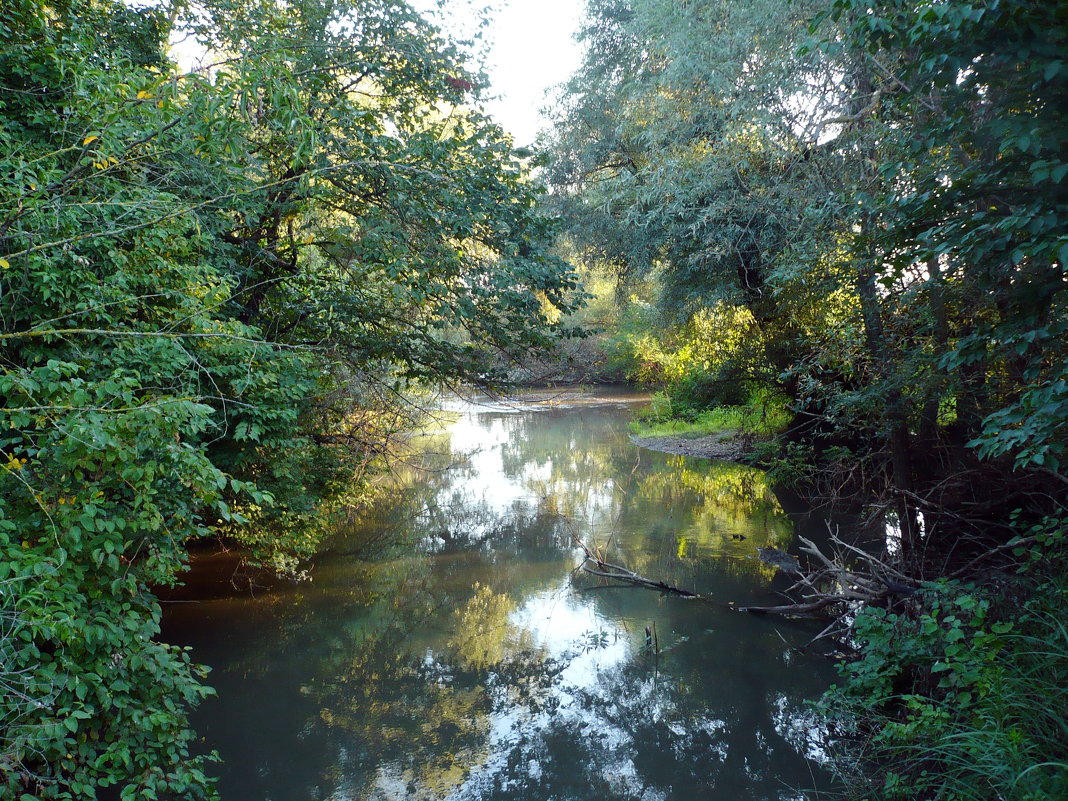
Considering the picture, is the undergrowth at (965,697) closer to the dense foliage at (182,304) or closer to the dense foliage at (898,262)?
the dense foliage at (898,262)

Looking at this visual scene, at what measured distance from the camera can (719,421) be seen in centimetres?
1975

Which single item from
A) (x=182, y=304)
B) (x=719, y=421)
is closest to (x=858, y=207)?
(x=182, y=304)

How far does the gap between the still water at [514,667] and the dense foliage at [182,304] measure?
106 centimetres

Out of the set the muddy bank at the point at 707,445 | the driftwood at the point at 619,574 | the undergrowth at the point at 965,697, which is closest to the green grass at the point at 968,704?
the undergrowth at the point at 965,697

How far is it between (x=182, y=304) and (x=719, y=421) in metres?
16.6

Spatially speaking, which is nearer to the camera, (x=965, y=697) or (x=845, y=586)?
(x=965, y=697)

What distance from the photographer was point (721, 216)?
1127cm

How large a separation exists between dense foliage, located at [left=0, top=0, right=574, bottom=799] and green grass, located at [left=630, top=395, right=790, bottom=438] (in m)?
8.12

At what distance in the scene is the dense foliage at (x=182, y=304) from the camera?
3.52 m

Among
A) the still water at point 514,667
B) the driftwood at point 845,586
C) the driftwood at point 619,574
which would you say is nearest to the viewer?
the still water at point 514,667

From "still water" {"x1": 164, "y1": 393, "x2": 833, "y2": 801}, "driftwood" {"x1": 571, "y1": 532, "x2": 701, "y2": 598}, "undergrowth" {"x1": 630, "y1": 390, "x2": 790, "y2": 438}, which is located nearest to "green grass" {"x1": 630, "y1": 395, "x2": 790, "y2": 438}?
"undergrowth" {"x1": 630, "y1": 390, "x2": 790, "y2": 438}

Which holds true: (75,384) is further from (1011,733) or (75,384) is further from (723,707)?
(723,707)

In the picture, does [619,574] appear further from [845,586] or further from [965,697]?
[965,697]

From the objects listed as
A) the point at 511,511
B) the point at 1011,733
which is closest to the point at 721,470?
the point at 511,511
